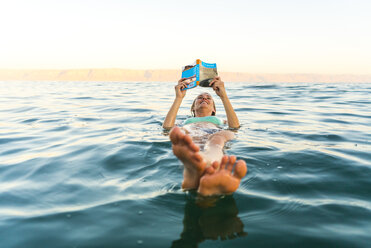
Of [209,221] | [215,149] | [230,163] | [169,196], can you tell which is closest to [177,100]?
[215,149]

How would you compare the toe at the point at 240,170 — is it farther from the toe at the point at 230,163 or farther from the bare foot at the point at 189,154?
the bare foot at the point at 189,154

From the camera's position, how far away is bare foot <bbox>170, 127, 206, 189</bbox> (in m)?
1.94

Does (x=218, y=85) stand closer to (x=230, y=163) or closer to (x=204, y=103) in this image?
(x=204, y=103)

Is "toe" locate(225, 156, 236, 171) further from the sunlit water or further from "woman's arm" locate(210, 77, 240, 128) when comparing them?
"woman's arm" locate(210, 77, 240, 128)

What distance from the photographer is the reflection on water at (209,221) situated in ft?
5.37

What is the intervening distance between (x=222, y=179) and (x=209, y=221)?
314 millimetres

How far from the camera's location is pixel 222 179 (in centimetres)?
189

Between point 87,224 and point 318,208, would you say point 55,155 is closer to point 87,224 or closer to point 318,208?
point 87,224

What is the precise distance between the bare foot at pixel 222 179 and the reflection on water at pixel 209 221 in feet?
0.37

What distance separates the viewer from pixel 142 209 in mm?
1999

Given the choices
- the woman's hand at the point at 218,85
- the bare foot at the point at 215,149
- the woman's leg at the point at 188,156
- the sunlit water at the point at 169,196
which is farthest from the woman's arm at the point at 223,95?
the woman's leg at the point at 188,156

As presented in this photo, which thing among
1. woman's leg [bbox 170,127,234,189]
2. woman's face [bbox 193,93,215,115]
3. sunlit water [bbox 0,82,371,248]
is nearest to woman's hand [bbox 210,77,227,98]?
woman's face [bbox 193,93,215,115]

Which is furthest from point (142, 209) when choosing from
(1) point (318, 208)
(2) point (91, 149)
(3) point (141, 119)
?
(3) point (141, 119)

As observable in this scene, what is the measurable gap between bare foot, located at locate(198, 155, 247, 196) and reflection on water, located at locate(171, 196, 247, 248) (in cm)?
11
